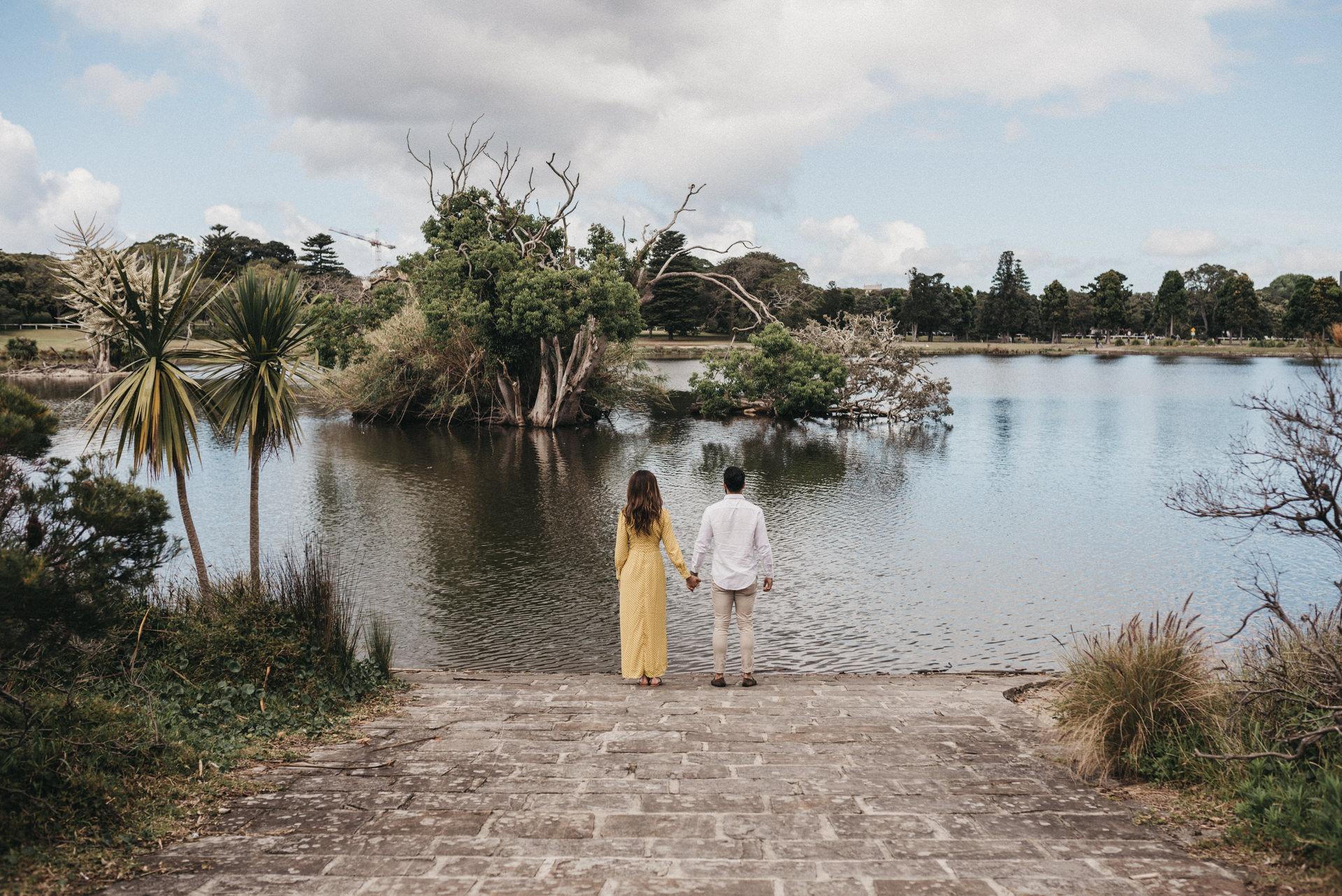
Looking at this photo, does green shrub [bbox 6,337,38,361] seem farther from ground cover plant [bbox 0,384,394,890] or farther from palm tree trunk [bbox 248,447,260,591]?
ground cover plant [bbox 0,384,394,890]

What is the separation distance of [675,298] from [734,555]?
76.2m

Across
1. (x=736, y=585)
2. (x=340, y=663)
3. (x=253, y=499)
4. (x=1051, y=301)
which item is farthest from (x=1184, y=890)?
(x=1051, y=301)

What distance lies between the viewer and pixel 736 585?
7621 mm

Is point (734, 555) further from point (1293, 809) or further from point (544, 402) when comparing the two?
point (544, 402)

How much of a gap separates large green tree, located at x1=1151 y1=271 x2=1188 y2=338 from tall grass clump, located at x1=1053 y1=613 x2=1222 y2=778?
105 meters

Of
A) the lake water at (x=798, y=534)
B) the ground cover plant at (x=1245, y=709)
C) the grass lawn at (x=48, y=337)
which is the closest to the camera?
the ground cover plant at (x=1245, y=709)

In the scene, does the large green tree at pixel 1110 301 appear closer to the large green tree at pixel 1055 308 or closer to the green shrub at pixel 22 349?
the large green tree at pixel 1055 308

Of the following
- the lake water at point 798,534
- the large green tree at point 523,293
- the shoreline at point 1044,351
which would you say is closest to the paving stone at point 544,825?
the lake water at point 798,534

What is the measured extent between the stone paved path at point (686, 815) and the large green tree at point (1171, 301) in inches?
4141

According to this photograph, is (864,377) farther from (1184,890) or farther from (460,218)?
(1184,890)

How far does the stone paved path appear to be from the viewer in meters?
3.81

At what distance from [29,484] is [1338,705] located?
828 centimetres

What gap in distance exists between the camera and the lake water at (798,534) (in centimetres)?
1102

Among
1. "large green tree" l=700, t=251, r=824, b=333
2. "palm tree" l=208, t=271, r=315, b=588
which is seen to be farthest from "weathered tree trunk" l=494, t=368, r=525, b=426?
"large green tree" l=700, t=251, r=824, b=333
